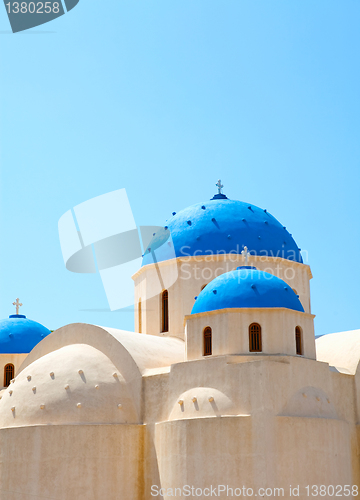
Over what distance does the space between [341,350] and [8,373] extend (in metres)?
12.4

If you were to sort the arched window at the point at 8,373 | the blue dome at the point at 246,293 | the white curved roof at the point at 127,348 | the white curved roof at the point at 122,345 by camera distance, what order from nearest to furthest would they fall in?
1. the blue dome at the point at 246,293
2. the white curved roof at the point at 127,348
3. the white curved roof at the point at 122,345
4. the arched window at the point at 8,373

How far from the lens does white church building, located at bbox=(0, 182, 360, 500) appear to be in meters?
15.0

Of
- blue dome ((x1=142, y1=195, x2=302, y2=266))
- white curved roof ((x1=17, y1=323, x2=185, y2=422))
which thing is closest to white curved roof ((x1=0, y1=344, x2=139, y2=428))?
white curved roof ((x1=17, y1=323, x2=185, y2=422))

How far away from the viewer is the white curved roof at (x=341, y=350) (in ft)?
59.7

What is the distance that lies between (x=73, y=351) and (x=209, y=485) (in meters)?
5.89

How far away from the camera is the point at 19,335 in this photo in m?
24.3

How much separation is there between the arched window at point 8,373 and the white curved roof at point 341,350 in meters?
11.4

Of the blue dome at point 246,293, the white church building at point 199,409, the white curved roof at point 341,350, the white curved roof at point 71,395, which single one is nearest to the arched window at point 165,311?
the white church building at point 199,409

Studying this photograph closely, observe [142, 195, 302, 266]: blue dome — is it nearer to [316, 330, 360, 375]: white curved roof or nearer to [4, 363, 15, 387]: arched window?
[316, 330, 360, 375]: white curved roof

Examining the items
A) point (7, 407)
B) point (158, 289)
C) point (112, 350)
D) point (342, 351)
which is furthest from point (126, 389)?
point (342, 351)

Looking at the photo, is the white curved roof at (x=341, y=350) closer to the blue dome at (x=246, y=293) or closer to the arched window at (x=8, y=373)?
the blue dome at (x=246, y=293)

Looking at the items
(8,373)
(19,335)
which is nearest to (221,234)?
(19,335)

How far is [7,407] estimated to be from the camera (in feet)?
60.0

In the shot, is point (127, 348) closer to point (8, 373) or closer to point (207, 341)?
point (207, 341)
